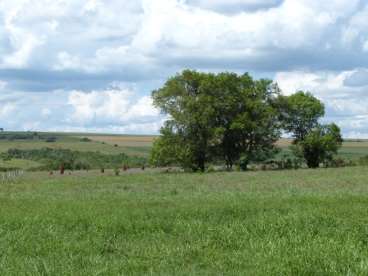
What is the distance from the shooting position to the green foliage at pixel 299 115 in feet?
269

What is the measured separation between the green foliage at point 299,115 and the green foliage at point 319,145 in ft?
3.85

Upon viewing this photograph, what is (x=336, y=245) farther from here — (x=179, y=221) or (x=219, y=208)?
(x=219, y=208)

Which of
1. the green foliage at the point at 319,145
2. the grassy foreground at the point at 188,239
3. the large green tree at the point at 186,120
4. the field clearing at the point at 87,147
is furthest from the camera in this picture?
the field clearing at the point at 87,147

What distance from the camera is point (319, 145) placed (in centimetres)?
8006

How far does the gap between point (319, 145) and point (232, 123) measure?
12.3 m

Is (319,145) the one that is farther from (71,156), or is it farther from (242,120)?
(71,156)

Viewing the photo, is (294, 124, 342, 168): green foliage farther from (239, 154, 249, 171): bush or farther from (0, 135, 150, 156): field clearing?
(0, 135, 150, 156): field clearing

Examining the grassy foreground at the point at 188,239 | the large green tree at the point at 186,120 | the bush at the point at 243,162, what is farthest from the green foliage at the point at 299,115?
the grassy foreground at the point at 188,239

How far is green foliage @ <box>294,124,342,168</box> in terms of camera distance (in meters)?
79.7

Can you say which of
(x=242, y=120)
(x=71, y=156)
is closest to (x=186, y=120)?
(x=242, y=120)

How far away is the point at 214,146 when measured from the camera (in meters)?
75.2

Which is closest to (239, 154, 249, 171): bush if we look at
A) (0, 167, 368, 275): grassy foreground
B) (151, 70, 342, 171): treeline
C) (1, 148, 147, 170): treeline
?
(151, 70, 342, 171): treeline

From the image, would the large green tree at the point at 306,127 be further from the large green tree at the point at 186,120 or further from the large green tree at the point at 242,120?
the large green tree at the point at 186,120

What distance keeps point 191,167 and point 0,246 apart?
58710mm
